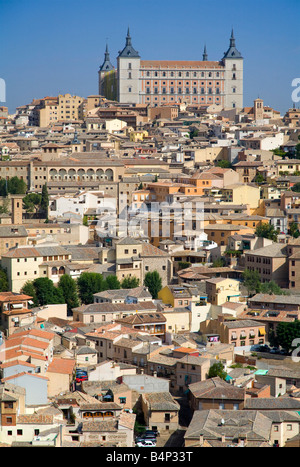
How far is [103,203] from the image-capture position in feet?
68.5

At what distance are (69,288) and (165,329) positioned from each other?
7.70 feet

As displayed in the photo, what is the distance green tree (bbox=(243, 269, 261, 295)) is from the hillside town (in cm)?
2

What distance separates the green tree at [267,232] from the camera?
17.8m

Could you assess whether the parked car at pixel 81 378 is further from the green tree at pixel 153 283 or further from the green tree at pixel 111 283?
the green tree at pixel 153 283

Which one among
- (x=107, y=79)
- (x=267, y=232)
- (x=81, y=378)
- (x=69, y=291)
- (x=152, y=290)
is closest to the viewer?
(x=81, y=378)

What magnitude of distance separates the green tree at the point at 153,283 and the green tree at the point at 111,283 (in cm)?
55

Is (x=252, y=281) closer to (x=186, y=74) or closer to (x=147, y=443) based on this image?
(x=147, y=443)

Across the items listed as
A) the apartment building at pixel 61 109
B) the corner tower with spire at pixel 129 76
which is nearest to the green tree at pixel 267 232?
the apartment building at pixel 61 109

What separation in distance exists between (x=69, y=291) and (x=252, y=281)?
11.0 ft

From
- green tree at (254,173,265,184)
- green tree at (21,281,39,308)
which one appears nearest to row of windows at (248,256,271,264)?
green tree at (21,281,39,308)

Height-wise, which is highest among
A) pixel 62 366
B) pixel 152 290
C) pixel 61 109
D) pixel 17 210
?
pixel 61 109

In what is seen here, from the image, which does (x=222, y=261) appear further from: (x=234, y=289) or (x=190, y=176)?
(x=190, y=176)

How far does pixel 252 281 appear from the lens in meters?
15.5

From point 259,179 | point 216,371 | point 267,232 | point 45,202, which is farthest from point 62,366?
point 259,179
